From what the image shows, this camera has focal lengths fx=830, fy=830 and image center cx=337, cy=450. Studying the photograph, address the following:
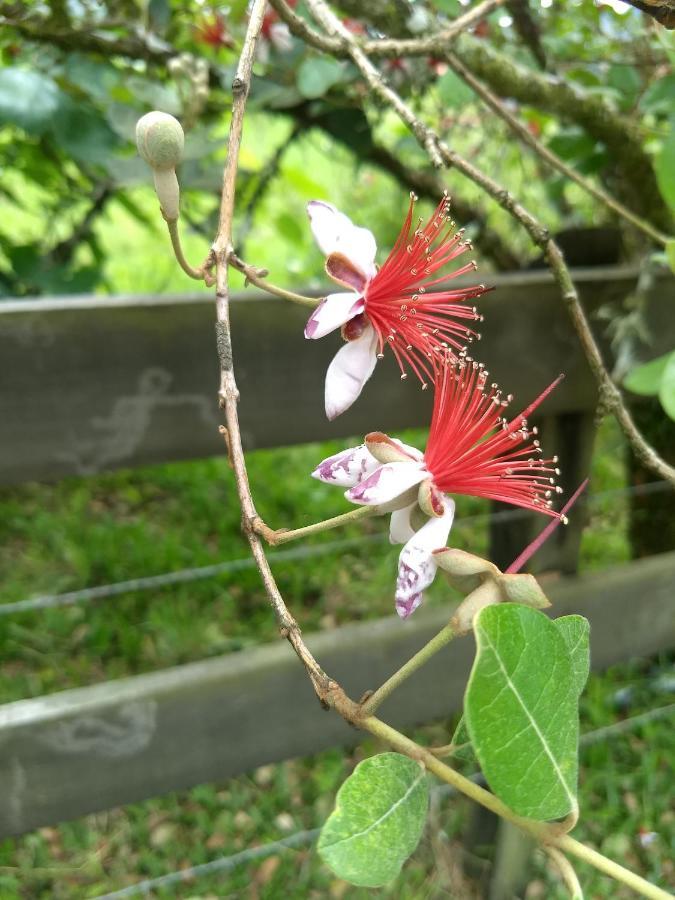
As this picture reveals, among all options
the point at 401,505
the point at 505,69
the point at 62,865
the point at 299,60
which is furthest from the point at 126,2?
the point at 62,865

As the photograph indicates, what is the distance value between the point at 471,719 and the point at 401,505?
147mm

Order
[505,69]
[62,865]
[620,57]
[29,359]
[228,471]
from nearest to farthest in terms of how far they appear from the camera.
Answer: [29,359], [505,69], [62,865], [620,57], [228,471]

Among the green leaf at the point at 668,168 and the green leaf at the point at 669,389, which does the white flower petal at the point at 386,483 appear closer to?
the green leaf at the point at 669,389

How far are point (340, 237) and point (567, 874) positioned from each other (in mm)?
369

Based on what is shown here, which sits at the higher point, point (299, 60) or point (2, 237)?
point (299, 60)

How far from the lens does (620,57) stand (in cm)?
160

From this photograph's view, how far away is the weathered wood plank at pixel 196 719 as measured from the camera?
1.02 meters

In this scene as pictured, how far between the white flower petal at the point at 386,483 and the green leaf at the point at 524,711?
102mm

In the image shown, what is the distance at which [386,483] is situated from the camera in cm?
43

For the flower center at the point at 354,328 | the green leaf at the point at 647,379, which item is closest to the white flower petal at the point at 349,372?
the flower center at the point at 354,328

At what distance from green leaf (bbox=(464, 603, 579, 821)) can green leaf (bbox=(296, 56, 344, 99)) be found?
917mm

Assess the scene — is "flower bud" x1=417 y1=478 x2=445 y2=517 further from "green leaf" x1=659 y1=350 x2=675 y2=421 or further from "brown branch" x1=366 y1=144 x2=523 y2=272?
"brown branch" x1=366 y1=144 x2=523 y2=272

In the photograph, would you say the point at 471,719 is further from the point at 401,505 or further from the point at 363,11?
the point at 363,11

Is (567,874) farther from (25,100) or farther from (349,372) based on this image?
(25,100)
